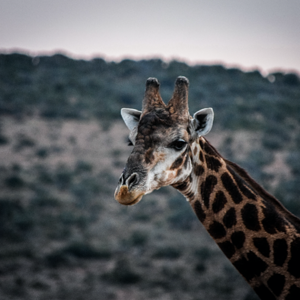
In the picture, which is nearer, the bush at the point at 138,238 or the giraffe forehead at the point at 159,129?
the giraffe forehead at the point at 159,129

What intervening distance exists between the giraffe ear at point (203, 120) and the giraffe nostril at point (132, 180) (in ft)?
2.86

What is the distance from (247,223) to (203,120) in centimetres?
113

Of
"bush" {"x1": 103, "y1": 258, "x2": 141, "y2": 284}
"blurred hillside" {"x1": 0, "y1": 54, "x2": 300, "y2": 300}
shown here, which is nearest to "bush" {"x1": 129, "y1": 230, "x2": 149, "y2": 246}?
"blurred hillside" {"x1": 0, "y1": 54, "x2": 300, "y2": 300}

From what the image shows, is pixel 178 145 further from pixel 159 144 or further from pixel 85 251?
pixel 85 251

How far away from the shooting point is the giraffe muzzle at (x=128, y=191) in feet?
8.98

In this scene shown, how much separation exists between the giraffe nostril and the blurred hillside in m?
6.87

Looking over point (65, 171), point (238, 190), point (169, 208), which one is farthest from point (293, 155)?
point (238, 190)

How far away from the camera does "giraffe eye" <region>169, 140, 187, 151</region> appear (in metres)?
3.11

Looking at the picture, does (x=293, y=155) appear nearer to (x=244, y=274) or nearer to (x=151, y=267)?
(x=151, y=267)

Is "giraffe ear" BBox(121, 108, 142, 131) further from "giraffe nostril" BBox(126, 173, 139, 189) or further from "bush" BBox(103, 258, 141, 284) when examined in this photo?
"bush" BBox(103, 258, 141, 284)

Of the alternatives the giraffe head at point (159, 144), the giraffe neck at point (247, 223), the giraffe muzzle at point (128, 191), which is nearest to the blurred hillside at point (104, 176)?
the giraffe neck at point (247, 223)

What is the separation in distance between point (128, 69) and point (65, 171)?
2256 cm

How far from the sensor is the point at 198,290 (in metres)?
8.99

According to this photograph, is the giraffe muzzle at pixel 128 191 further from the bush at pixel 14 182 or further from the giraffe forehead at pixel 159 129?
the bush at pixel 14 182
